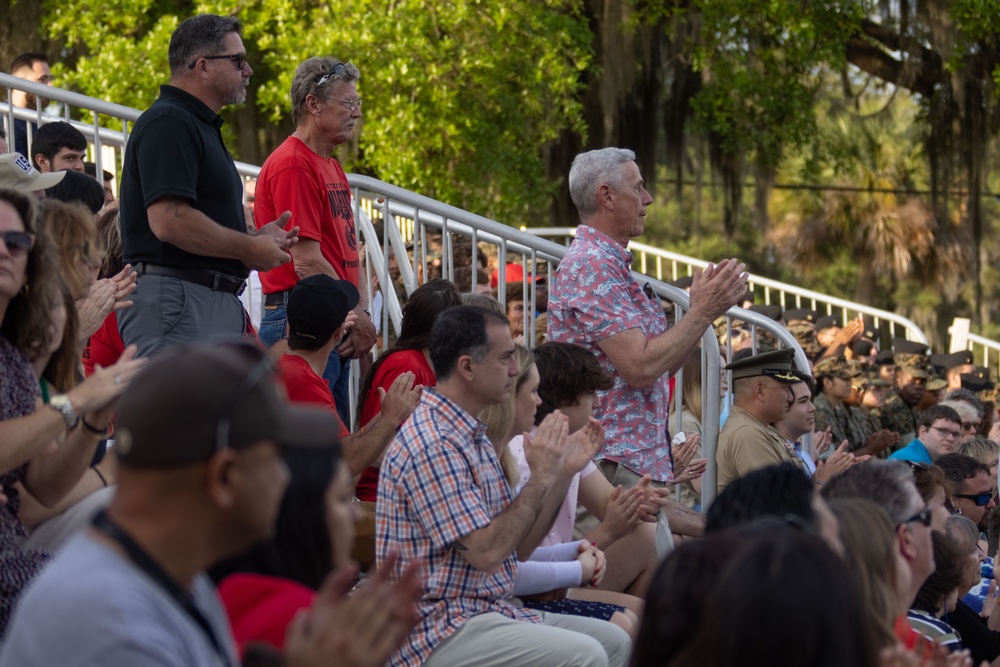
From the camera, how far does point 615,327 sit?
5.05 m

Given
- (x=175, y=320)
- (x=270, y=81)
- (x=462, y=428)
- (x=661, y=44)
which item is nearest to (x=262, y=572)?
(x=462, y=428)

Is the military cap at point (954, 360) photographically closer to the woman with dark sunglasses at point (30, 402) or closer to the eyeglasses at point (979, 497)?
the eyeglasses at point (979, 497)

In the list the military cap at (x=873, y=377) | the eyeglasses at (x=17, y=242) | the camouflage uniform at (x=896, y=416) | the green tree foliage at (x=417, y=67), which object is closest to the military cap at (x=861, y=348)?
the military cap at (x=873, y=377)

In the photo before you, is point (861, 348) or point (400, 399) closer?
point (400, 399)

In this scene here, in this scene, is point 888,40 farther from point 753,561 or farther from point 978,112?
point 753,561

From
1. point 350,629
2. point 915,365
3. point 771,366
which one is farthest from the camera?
point 915,365

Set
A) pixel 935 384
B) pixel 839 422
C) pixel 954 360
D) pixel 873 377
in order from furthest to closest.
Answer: pixel 954 360 → pixel 935 384 → pixel 873 377 → pixel 839 422

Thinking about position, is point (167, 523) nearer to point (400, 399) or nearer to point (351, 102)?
point (400, 399)

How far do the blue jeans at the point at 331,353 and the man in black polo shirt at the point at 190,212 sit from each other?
54 centimetres

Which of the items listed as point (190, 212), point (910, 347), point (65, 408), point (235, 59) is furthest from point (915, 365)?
Answer: point (65, 408)

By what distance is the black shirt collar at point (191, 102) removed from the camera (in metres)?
4.64

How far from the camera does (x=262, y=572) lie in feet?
8.32

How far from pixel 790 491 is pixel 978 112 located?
43.7 feet

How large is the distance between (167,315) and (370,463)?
2.73 ft
